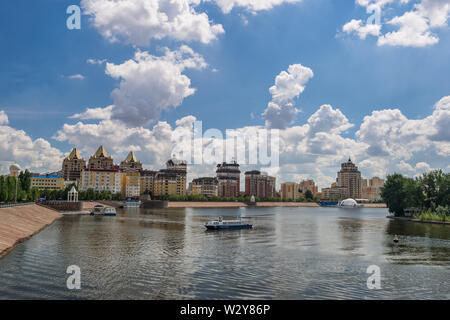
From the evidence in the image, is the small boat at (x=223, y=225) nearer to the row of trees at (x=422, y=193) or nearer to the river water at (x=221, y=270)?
the river water at (x=221, y=270)

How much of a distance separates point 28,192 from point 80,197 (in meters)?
49.3

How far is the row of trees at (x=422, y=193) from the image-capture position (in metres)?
105

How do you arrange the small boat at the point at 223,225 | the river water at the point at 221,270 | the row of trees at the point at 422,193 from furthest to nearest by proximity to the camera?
the row of trees at the point at 422,193 < the small boat at the point at 223,225 < the river water at the point at 221,270

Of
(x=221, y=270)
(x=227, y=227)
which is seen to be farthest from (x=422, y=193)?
(x=221, y=270)

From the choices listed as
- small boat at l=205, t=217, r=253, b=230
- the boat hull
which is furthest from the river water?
the boat hull

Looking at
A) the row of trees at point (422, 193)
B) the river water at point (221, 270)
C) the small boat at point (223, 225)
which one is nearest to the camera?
the river water at point (221, 270)

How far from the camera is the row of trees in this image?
345 ft

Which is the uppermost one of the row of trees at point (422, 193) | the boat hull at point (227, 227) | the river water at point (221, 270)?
the row of trees at point (422, 193)

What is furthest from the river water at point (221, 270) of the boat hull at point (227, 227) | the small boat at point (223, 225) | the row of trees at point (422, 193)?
the row of trees at point (422, 193)

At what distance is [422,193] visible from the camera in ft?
359

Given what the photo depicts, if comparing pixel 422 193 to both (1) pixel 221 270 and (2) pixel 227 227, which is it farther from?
(1) pixel 221 270

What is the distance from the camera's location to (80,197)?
188 meters
